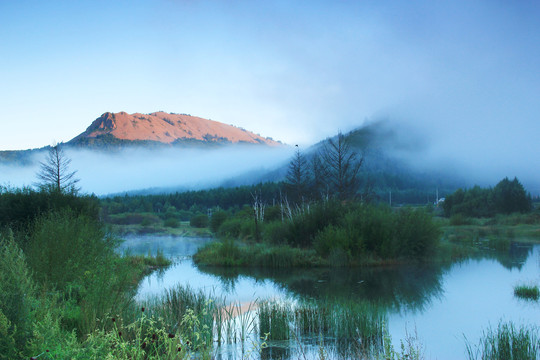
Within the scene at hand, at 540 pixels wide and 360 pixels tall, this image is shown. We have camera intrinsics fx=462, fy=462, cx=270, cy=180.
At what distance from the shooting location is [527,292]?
14.9 metres

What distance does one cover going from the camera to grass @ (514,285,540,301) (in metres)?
14.5

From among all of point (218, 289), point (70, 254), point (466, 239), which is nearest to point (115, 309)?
point (70, 254)

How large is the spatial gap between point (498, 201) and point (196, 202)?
74935 millimetres

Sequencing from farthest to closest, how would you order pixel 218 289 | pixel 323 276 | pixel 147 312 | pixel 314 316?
pixel 323 276 → pixel 218 289 → pixel 314 316 → pixel 147 312

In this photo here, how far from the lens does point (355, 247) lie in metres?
23.7

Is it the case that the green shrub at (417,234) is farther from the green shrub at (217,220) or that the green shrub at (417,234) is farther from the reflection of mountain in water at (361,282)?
the green shrub at (217,220)

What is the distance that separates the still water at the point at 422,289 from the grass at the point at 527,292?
257 mm

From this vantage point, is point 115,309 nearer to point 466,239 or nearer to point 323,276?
point 323,276

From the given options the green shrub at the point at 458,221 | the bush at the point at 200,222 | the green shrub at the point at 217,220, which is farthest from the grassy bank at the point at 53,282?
the bush at the point at 200,222

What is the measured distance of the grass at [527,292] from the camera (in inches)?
572

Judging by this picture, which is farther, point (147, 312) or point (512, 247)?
point (512, 247)

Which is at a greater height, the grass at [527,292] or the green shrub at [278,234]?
the green shrub at [278,234]

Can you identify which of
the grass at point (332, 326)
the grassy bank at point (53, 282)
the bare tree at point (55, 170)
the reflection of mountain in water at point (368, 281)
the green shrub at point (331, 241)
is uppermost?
the bare tree at point (55, 170)

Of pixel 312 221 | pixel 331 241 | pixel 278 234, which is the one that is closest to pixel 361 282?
pixel 331 241
